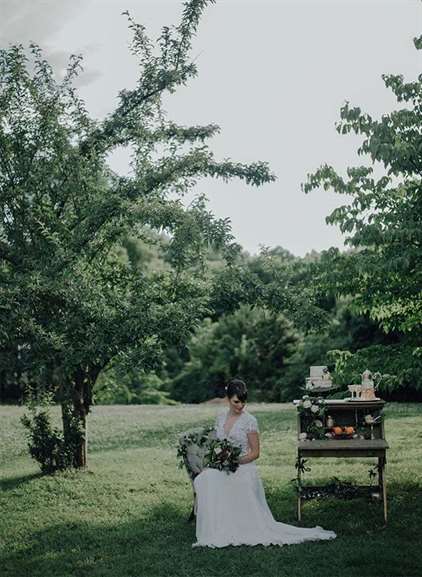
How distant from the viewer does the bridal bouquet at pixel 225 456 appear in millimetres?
9602

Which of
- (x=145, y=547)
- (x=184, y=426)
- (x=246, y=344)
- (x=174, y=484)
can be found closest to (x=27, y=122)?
(x=174, y=484)

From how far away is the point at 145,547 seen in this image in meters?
9.68

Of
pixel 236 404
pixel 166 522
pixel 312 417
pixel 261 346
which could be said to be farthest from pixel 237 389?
pixel 261 346

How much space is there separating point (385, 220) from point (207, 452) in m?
4.06

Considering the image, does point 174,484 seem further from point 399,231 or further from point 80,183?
point 399,231

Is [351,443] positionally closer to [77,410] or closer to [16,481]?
[77,410]

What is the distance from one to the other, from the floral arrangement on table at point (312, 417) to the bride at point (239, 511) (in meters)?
1.05

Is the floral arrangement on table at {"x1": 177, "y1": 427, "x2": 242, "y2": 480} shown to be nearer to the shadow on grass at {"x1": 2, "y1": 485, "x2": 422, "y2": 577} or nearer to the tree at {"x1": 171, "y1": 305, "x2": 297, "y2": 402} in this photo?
the shadow on grass at {"x1": 2, "y1": 485, "x2": 422, "y2": 577}

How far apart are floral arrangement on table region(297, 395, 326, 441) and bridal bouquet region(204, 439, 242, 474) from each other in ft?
A: 4.22

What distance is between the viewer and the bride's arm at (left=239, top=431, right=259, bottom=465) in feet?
31.6

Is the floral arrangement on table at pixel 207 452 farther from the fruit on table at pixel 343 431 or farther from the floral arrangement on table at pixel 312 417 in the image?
the fruit on table at pixel 343 431

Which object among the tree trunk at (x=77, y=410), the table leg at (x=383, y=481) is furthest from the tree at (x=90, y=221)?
the table leg at (x=383, y=481)

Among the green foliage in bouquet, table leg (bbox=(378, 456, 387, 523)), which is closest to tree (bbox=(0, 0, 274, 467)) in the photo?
the green foliage in bouquet

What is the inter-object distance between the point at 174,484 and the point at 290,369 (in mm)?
28177
